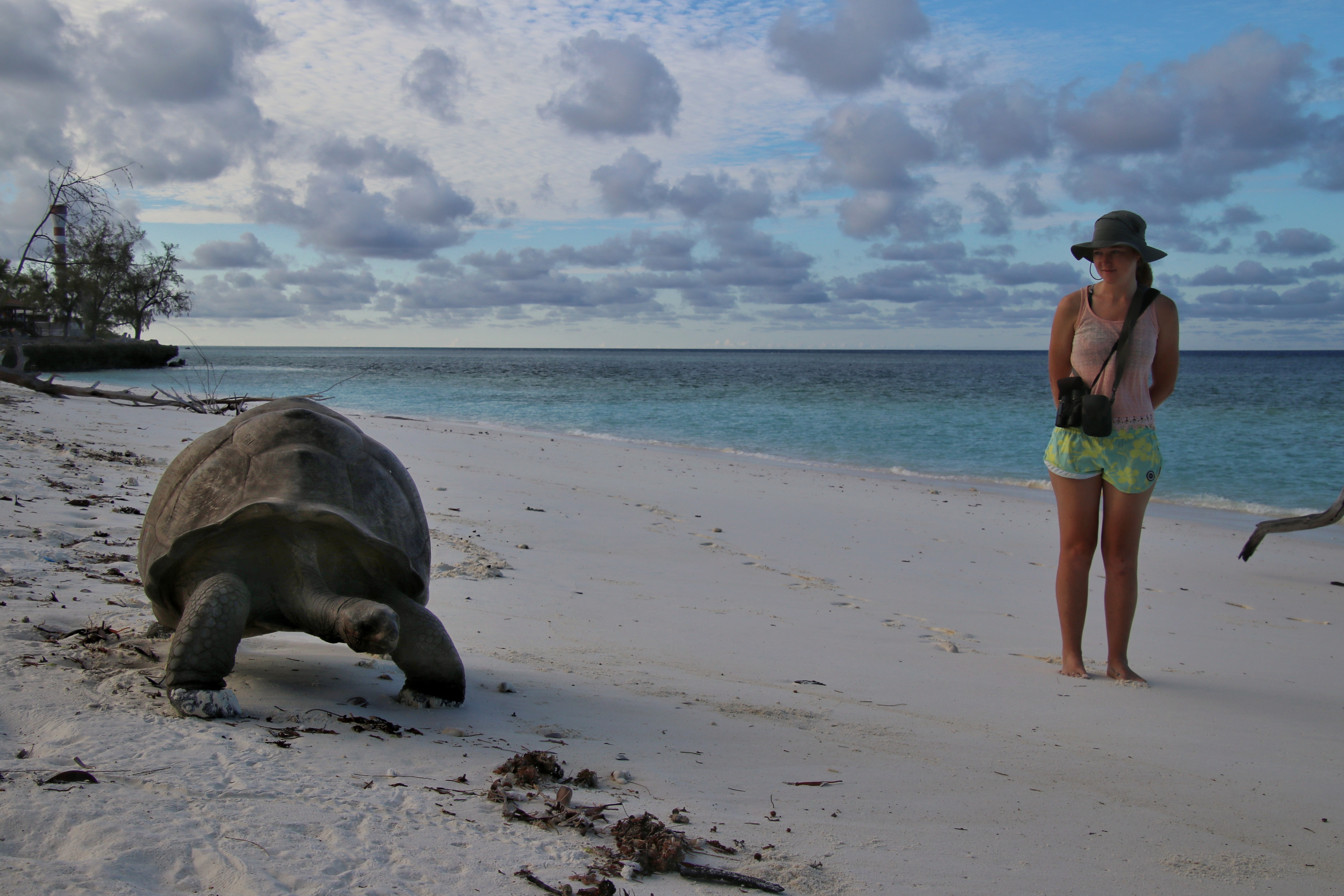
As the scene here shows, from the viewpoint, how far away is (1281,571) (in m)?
8.42

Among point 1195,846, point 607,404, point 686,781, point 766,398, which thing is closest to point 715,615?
point 686,781

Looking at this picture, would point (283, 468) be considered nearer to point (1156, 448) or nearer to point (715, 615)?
point (715, 615)

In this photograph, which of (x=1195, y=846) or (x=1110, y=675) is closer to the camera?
(x=1195, y=846)

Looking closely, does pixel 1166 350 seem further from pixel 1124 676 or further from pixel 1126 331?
pixel 1124 676

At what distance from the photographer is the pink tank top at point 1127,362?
4102 mm

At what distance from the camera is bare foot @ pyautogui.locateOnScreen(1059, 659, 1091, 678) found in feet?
14.1

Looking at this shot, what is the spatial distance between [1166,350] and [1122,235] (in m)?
0.66

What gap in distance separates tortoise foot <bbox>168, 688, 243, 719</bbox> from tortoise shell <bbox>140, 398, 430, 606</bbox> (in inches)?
22.1

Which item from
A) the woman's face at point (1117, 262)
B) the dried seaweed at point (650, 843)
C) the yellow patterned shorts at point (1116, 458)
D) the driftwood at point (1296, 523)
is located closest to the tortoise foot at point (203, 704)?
the dried seaweed at point (650, 843)

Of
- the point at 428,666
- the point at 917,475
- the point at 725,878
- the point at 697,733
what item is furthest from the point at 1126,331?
the point at 917,475

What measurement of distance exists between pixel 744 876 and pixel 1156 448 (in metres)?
3.36

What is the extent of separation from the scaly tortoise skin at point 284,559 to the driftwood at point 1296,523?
15.7 ft

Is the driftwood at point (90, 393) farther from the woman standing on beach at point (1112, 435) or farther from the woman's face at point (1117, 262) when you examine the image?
the woman's face at point (1117, 262)

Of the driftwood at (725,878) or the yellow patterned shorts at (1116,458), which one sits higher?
the yellow patterned shorts at (1116,458)
